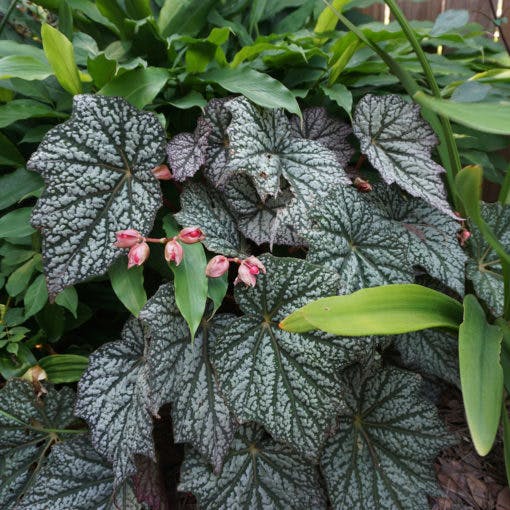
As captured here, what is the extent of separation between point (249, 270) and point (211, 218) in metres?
0.22

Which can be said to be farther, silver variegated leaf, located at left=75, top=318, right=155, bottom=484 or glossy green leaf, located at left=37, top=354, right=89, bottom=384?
glossy green leaf, located at left=37, top=354, right=89, bottom=384

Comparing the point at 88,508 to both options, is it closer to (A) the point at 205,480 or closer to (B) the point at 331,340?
(A) the point at 205,480

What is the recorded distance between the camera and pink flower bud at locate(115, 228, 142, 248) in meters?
0.99

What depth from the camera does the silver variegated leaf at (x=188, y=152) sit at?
1.13m

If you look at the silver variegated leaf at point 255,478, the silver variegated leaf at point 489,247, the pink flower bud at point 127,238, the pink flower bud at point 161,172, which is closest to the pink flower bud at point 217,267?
the pink flower bud at point 127,238

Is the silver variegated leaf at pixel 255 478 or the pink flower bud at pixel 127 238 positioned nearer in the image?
the pink flower bud at pixel 127 238

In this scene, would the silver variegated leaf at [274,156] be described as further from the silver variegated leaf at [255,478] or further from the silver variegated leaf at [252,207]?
the silver variegated leaf at [255,478]

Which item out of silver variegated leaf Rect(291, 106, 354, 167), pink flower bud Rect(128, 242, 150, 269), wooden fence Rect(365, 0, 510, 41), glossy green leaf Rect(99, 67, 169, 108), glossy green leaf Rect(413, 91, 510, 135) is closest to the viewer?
glossy green leaf Rect(413, 91, 510, 135)

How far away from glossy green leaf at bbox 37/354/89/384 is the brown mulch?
944 millimetres

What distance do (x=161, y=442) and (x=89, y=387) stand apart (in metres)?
0.34

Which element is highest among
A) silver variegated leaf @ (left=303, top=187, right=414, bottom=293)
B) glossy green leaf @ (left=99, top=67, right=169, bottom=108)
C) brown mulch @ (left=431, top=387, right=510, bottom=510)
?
glossy green leaf @ (left=99, top=67, right=169, bottom=108)

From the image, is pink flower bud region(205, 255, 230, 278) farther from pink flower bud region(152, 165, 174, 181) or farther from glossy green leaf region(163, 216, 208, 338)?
pink flower bud region(152, 165, 174, 181)

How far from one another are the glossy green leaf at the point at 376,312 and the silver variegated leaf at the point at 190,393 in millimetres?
269

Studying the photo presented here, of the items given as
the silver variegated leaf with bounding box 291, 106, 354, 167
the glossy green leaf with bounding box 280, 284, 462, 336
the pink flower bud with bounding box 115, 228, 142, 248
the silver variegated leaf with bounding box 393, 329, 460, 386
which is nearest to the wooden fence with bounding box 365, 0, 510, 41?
the silver variegated leaf with bounding box 291, 106, 354, 167
